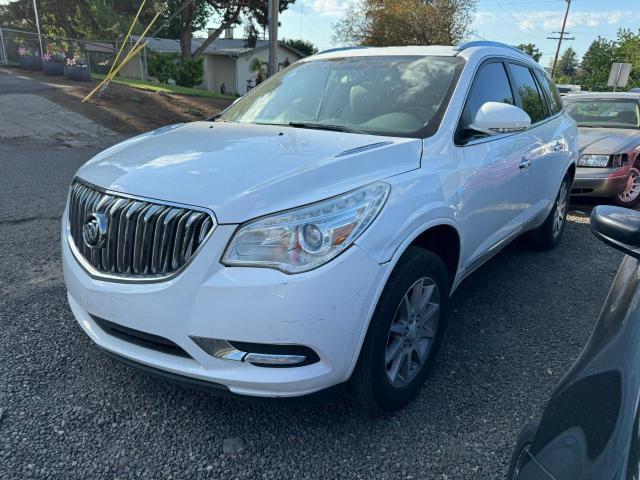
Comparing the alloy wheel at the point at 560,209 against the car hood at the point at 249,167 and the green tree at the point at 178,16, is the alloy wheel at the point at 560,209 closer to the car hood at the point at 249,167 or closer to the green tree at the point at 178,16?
the car hood at the point at 249,167

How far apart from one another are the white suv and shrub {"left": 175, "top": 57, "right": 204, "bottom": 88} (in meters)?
30.2

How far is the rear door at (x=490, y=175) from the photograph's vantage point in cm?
296

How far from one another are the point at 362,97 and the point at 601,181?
5.07 meters

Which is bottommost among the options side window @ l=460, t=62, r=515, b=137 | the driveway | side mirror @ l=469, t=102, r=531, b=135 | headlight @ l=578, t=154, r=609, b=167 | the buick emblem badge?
the driveway

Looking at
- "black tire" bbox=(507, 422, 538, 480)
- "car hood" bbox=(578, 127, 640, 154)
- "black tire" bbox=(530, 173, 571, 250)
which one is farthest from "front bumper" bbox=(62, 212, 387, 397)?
"car hood" bbox=(578, 127, 640, 154)

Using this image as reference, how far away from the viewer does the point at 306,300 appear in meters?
1.93

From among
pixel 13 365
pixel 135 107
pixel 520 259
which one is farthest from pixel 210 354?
pixel 135 107

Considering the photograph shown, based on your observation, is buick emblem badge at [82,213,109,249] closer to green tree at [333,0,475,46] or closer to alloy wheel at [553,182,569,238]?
alloy wheel at [553,182,569,238]

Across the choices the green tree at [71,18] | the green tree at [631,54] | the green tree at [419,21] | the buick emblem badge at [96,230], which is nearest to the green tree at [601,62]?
the green tree at [631,54]

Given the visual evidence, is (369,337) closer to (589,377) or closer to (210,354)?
(210,354)

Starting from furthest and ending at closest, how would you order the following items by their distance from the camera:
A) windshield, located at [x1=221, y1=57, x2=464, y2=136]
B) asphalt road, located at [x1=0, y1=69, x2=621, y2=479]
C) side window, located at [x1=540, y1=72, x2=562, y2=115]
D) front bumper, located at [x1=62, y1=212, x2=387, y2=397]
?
1. side window, located at [x1=540, y1=72, x2=562, y2=115]
2. windshield, located at [x1=221, y1=57, x2=464, y2=136]
3. asphalt road, located at [x1=0, y1=69, x2=621, y2=479]
4. front bumper, located at [x1=62, y1=212, x2=387, y2=397]

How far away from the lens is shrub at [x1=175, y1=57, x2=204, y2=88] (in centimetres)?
3078

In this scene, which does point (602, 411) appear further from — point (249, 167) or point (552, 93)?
point (552, 93)

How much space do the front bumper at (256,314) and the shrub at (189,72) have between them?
3147 centimetres
